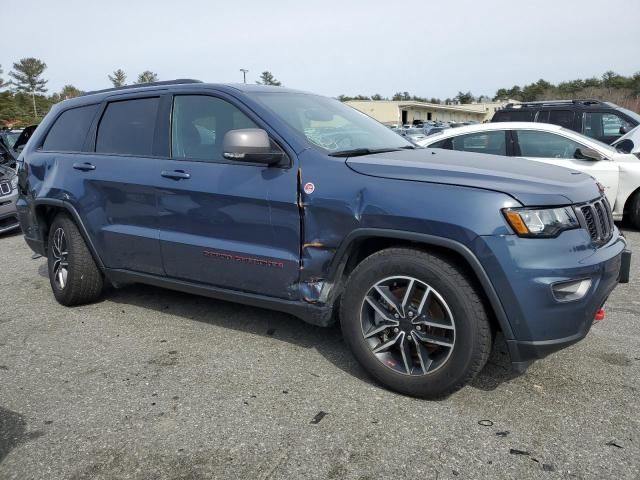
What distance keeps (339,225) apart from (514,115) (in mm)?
7149

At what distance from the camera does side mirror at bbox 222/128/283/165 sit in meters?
3.22

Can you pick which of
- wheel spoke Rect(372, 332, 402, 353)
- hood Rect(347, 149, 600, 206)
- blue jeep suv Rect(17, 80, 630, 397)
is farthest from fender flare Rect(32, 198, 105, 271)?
wheel spoke Rect(372, 332, 402, 353)

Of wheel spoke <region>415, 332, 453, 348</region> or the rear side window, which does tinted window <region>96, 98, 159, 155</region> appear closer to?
wheel spoke <region>415, 332, 453, 348</region>

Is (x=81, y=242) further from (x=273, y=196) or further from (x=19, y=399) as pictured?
(x=273, y=196)

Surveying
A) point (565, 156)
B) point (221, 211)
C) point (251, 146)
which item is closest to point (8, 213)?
point (221, 211)

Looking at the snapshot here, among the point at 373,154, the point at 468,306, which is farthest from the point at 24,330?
the point at 468,306

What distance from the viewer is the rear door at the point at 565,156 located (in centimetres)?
723

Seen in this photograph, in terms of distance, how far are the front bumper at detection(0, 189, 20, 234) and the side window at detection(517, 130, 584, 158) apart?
25.4ft

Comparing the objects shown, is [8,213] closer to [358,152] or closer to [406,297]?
[358,152]

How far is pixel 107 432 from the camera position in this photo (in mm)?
2816

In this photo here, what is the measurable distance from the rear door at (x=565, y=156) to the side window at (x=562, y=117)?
6.57ft

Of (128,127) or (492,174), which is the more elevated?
(128,127)

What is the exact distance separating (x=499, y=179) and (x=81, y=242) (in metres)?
3.37

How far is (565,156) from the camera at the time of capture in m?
7.27
